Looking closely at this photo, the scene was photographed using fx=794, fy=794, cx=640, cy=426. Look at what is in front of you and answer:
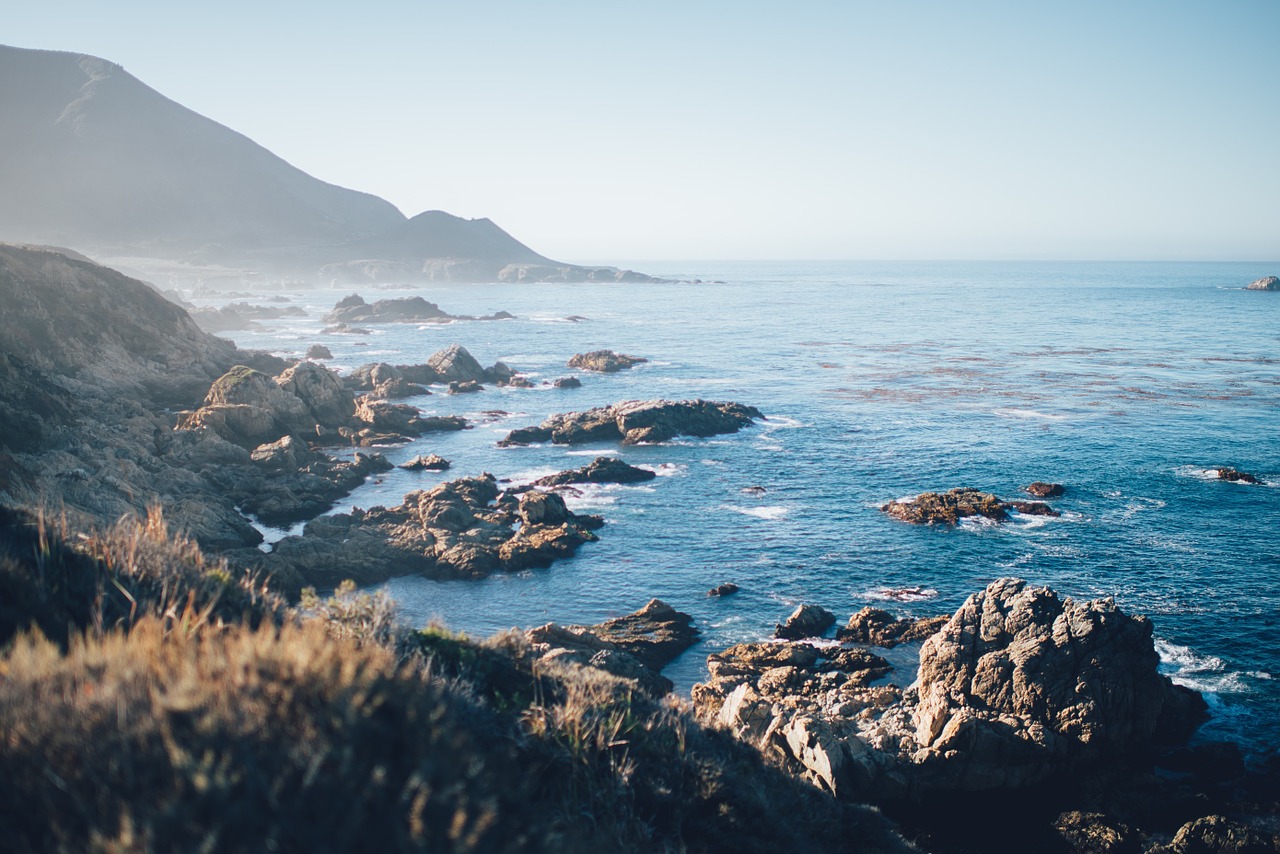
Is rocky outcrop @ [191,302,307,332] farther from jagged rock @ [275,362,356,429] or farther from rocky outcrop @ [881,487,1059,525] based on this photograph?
rocky outcrop @ [881,487,1059,525]

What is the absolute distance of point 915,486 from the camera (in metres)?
50.6

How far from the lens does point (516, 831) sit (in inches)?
293

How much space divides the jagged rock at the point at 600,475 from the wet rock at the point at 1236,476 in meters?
36.3

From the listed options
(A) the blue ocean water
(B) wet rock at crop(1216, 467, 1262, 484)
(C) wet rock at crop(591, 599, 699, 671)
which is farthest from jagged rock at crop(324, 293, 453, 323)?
(B) wet rock at crop(1216, 467, 1262, 484)

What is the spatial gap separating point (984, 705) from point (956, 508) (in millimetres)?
21364

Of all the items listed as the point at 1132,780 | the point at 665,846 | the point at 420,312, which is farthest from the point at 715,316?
the point at 665,846

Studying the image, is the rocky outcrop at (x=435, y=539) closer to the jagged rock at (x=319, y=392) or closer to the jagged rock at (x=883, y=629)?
the jagged rock at (x=883, y=629)

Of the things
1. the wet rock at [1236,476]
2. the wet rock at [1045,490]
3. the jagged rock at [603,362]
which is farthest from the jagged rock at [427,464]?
the wet rock at [1236,476]

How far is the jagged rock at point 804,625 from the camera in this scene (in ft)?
108

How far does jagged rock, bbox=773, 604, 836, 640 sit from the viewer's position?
32.9 metres

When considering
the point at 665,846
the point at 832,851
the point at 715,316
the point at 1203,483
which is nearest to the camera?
the point at 665,846

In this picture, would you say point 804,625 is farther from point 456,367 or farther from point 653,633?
point 456,367

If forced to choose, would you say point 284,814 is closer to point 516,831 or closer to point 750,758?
point 516,831

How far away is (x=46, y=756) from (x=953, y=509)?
45.2 m
